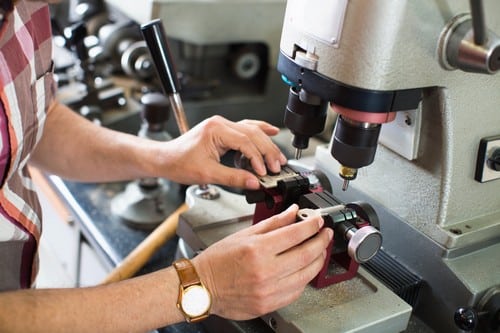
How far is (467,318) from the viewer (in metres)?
0.84

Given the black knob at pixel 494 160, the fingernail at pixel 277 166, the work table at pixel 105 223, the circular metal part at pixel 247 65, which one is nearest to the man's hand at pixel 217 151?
the fingernail at pixel 277 166

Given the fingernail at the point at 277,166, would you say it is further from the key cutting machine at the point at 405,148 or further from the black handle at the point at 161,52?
the black handle at the point at 161,52

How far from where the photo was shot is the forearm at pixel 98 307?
0.76m

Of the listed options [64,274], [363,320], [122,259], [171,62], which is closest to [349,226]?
[363,320]

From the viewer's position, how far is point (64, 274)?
1650 millimetres

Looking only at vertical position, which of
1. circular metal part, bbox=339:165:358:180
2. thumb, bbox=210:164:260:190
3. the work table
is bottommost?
the work table

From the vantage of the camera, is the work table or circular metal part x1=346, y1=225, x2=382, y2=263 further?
the work table

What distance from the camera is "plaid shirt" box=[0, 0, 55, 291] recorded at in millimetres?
881

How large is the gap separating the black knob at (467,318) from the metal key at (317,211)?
222mm

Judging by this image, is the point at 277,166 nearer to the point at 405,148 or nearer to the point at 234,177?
the point at 234,177

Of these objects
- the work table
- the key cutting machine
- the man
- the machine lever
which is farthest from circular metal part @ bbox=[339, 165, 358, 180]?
the work table

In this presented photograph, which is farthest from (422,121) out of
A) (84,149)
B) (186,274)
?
(84,149)

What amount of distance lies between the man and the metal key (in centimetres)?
1

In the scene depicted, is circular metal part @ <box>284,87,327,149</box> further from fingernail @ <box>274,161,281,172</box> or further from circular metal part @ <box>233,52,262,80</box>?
circular metal part @ <box>233,52,262,80</box>
